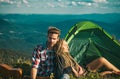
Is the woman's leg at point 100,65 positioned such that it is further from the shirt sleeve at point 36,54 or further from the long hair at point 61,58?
the shirt sleeve at point 36,54

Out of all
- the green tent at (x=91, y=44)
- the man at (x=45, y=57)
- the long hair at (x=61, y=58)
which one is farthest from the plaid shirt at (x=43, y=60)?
the green tent at (x=91, y=44)

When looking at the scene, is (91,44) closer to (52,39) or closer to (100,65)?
(100,65)

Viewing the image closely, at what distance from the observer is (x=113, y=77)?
924 centimetres

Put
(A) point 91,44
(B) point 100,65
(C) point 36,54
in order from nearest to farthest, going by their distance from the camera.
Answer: (C) point 36,54
(B) point 100,65
(A) point 91,44

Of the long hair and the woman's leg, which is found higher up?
the long hair

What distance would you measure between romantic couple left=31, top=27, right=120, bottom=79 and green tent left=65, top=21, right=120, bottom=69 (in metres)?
3.41

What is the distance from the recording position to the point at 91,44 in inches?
463

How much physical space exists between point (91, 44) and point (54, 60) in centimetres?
410

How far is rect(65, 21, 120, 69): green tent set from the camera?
11.4 metres

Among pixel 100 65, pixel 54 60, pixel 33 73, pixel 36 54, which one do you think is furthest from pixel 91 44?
pixel 33 73

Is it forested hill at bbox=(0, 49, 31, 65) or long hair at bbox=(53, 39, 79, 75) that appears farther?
forested hill at bbox=(0, 49, 31, 65)

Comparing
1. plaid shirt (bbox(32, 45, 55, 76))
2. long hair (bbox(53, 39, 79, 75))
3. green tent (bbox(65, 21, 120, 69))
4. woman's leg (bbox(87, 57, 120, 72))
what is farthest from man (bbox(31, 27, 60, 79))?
green tent (bbox(65, 21, 120, 69))

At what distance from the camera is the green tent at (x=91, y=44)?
37.5 ft

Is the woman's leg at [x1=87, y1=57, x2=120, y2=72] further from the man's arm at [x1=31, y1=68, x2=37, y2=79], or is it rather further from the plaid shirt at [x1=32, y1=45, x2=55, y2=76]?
the man's arm at [x1=31, y1=68, x2=37, y2=79]
